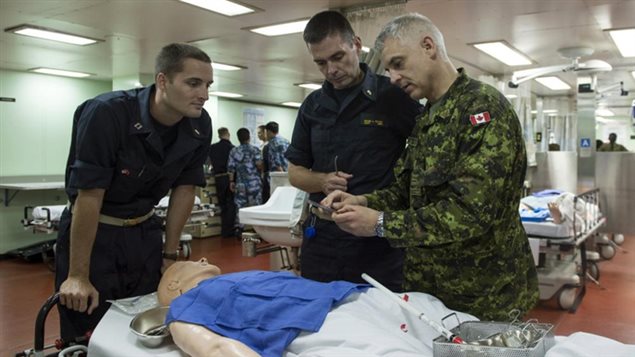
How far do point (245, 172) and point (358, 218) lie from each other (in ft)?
20.1

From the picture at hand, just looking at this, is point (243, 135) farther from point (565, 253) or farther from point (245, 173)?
point (565, 253)

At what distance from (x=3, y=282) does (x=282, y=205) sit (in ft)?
11.4

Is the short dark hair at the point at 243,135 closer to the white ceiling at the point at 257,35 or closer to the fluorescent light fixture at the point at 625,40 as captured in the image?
the white ceiling at the point at 257,35

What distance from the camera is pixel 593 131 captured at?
6.36 m

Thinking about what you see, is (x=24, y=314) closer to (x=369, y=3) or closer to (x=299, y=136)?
(x=299, y=136)

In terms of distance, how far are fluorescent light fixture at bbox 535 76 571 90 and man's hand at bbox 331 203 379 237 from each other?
7685 millimetres

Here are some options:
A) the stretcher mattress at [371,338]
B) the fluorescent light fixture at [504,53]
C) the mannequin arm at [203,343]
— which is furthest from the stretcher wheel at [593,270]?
the mannequin arm at [203,343]

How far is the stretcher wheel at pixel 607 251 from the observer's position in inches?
245

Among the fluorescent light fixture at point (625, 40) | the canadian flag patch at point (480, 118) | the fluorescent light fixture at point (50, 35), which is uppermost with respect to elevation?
the fluorescent light fixture at point (625, 40)

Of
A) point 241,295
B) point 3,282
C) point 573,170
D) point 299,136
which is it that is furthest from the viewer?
point 573,170

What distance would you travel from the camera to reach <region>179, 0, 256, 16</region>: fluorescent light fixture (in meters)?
4.06

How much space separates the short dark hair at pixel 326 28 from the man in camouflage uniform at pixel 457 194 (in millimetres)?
276

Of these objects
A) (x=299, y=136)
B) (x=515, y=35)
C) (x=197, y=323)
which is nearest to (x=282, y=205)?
(x=299, y=136)

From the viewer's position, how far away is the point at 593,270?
17.3ft
